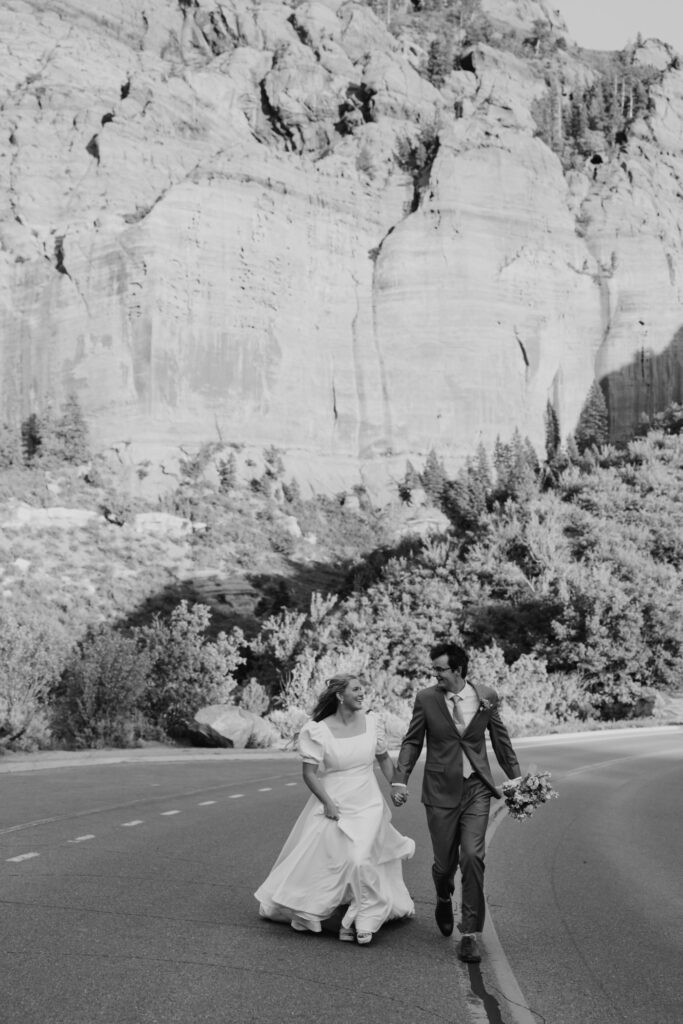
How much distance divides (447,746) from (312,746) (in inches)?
32.8

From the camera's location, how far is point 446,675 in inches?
246

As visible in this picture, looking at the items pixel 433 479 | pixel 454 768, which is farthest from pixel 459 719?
pixel 433 479

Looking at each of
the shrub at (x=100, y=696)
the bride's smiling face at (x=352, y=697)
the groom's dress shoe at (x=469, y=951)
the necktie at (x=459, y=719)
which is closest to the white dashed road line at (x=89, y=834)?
the bride's smiling face at (x=352, y=697)

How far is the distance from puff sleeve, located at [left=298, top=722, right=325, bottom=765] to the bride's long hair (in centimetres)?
12

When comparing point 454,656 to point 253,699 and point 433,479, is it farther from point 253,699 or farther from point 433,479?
point 433,479

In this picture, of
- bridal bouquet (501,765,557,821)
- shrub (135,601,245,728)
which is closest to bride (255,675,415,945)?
bridal bouquet (501,765,557,821)

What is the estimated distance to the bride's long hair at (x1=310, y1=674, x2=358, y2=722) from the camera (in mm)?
6109

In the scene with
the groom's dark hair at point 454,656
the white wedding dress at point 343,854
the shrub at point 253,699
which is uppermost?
the groom's dark hair at point 454,656

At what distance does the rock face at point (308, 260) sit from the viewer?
73750 mm

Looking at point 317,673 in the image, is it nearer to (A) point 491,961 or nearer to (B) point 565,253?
(A) point 491,961

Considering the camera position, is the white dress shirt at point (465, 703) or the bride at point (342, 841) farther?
the white dress shirt at point (465, 703)

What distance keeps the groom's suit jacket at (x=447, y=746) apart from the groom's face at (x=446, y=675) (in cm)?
9

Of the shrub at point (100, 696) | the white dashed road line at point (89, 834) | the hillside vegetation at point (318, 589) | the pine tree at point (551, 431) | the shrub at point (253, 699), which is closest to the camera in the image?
the white dashed road line at point (89, 834)

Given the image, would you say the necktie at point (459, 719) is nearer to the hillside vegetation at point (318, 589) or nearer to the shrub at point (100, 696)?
the hillside vegetation at point (318, 589)
